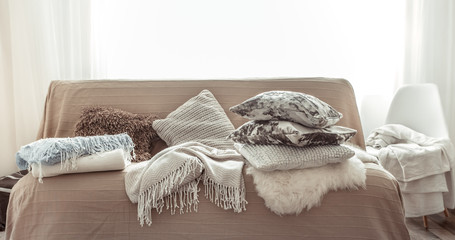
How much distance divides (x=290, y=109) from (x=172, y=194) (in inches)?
21.7

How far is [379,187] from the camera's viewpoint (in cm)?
176

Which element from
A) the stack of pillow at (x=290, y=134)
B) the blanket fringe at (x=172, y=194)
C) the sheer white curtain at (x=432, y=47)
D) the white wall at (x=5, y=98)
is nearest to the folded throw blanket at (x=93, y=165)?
the blanket fringe at (x=172, y=194)

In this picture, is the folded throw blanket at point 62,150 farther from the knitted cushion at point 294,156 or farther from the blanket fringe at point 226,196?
the knitted cushion at point 294,156

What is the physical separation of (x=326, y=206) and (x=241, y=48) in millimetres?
2094

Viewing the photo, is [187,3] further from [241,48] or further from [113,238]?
[113,238]

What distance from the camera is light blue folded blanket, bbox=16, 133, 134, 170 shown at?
1.81 metres

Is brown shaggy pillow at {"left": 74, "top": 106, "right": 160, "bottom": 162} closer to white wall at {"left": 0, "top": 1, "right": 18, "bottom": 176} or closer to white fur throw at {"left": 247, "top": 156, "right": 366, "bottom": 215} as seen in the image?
white fur throw at {"left": 247, "top": 156, "right": 366, "bottom": 215}

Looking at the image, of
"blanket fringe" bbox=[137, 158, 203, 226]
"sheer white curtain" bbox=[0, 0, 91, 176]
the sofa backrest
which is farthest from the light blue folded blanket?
"sheer white curtain" bbox=[0, 0, 91, 176]

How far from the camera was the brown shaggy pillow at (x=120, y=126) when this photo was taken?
2375 millimetres

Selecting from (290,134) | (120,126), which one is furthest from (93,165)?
(290,134)

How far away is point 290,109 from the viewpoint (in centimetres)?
180

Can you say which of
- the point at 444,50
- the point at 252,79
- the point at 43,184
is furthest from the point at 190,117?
the point at 444,50

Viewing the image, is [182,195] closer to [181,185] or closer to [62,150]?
[181,185]

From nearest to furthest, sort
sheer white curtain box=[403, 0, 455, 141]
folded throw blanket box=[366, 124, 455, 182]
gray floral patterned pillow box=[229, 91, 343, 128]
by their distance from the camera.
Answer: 1. gray floral patterned pillow box=[229, 91, 343, 128]
2. folded throw blanket box=[366, 124, 455, 182]
3. sheer white curtain box=[403, 0, 455, 141]
